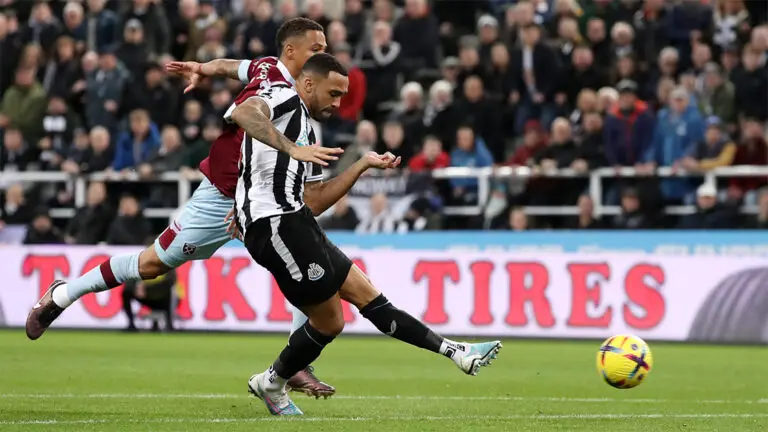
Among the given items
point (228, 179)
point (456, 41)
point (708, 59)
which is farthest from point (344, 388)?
point (456, 41)

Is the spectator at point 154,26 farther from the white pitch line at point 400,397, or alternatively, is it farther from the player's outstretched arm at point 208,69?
the white pitch line at point 400,397

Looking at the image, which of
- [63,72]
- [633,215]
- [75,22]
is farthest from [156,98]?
[633,215]

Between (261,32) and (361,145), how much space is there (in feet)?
11.4

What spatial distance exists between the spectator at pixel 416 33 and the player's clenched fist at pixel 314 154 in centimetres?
1398

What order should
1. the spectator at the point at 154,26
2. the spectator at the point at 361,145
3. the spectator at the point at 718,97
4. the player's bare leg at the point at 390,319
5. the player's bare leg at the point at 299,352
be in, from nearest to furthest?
the player's bare leg at the point at 299,352, the player's bare leg at the point at 390,319, the spectator at the point at 718,97, the spectator at the point at 361,145, the spectator at the point at 154,26

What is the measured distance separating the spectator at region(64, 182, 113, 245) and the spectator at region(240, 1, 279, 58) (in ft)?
10.4

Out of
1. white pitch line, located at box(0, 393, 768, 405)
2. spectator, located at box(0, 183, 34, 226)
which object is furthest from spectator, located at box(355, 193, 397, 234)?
white pitch line, located at box(0, 393, 768, 405)

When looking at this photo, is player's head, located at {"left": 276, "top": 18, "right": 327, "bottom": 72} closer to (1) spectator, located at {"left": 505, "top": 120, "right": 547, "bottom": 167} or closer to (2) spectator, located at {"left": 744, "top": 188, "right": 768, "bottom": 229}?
(2) spectator, located at {"left": 744, "top": 188, "right": 768, "bottom": 229}

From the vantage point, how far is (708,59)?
68.0 ft

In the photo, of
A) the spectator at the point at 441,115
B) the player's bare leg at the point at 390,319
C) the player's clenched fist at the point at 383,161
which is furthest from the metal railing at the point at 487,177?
the player's clenched fist at the point at 383,161

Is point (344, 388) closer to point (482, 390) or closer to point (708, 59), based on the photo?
point (482, 390)

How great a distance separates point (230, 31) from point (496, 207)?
6.29m

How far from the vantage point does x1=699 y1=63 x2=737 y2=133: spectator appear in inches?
798

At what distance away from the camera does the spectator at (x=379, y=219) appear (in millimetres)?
20328
